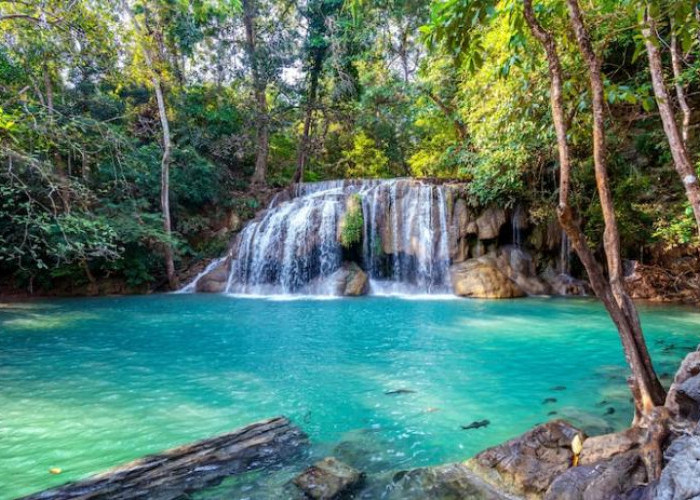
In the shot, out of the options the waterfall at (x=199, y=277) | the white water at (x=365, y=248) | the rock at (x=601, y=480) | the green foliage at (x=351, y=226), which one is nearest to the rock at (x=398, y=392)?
the rock at (x=601, y=480)

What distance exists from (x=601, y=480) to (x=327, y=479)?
172 cm

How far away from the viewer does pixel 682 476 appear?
2.22m

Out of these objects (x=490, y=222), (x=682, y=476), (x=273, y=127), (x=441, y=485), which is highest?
(x=273, y=127)

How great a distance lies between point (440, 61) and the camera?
44.8ft

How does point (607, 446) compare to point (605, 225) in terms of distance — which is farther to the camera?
point (605, 225)

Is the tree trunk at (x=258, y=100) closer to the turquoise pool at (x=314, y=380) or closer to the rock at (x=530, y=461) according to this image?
the turquoise pool at (x=314, y=380)

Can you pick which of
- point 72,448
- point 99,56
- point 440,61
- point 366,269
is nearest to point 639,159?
point 440,61

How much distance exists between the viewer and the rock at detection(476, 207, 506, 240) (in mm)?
14953

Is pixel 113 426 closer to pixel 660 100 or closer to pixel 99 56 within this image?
pixel 99 56

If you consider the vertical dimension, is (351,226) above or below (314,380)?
above

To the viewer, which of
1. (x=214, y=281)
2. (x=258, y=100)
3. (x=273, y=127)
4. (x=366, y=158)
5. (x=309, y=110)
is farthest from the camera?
(x=366, y=158)

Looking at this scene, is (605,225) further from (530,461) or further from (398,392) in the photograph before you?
(398,392)

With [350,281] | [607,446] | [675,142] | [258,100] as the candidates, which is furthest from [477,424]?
[258,100]

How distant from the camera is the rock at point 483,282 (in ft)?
44.0
